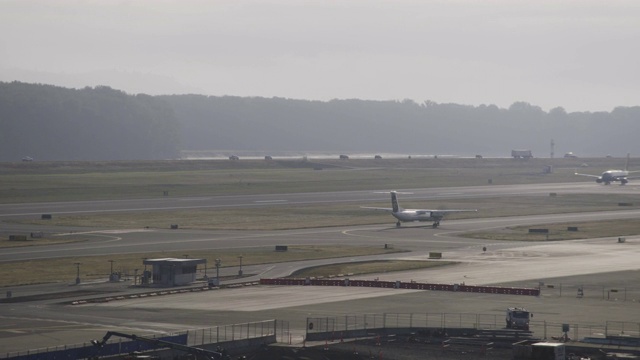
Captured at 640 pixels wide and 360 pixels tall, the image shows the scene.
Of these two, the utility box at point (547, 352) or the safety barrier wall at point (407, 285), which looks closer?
the utility box at point (547, 352)

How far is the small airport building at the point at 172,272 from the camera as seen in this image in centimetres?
10800

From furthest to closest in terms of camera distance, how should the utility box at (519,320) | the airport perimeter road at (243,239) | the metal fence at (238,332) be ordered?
1. the airport perimeter road at (243,239)
2. the utility box at (519,320)
3. the metal fence at (238,332)

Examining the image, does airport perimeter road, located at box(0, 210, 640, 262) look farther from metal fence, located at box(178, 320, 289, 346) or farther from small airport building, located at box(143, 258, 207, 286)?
metal fence, located at box(178, 320, 289, 346)

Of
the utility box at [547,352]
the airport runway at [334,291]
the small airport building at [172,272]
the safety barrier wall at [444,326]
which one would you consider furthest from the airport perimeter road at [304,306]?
the utility box at [547,352]

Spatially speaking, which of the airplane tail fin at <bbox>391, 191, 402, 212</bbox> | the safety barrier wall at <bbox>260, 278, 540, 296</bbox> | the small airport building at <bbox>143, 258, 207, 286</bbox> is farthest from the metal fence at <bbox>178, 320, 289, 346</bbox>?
the airplane tail fin at <bbox>391, 191, 402, 212</bbox>

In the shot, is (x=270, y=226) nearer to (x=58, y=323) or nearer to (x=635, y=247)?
(x=635, y=247)

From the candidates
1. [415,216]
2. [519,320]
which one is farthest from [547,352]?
[415,216]

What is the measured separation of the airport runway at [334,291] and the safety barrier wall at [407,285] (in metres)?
2.04

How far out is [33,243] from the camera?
5531 inches

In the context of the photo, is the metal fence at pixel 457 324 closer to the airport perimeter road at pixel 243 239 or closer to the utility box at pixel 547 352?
the utility box at pixel 547 352

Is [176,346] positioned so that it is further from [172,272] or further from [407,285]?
[407,285]

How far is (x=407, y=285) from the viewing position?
107 metres

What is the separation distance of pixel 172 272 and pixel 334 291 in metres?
15.4

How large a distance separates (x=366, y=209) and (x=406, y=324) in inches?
4496
